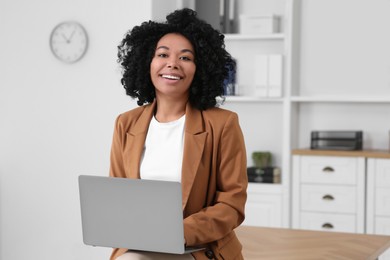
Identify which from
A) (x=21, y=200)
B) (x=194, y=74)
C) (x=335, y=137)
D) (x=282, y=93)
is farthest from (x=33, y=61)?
(x=194, y=74)

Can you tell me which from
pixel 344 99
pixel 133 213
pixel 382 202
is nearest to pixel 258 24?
pixel 344 99

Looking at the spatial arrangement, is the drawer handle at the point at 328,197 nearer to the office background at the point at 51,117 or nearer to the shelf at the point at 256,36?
the shelf at the point at 256,36

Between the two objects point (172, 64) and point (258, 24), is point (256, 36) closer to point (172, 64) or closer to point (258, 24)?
point (258, 24)

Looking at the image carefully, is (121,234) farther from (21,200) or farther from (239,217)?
(21,200)

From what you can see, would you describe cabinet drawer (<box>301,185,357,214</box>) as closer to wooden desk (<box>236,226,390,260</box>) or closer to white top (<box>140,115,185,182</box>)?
wooden desk (<box>236,226,390,260</box>)

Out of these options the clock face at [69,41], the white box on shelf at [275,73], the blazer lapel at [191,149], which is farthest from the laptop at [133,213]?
the white box on shelf at [275,73]

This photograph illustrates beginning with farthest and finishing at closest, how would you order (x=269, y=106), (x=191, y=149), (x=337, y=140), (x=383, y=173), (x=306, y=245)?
(x=269, y=106)
(x=337, y=140)
(x=383, y=173)
(x=306, y=245)
(x=191, y=149)

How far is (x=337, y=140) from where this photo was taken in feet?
15.6

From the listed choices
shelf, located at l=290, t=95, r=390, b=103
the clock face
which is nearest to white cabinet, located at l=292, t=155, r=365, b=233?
shelf, located at l=290, t=95, r=390, b=103

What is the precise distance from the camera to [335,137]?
15.7 feet

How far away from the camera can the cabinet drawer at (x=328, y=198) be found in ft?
15.1

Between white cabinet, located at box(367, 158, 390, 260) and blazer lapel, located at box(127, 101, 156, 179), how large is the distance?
2.59 m

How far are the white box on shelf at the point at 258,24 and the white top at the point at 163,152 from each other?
9.53ft

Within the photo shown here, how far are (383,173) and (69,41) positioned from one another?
216cm
